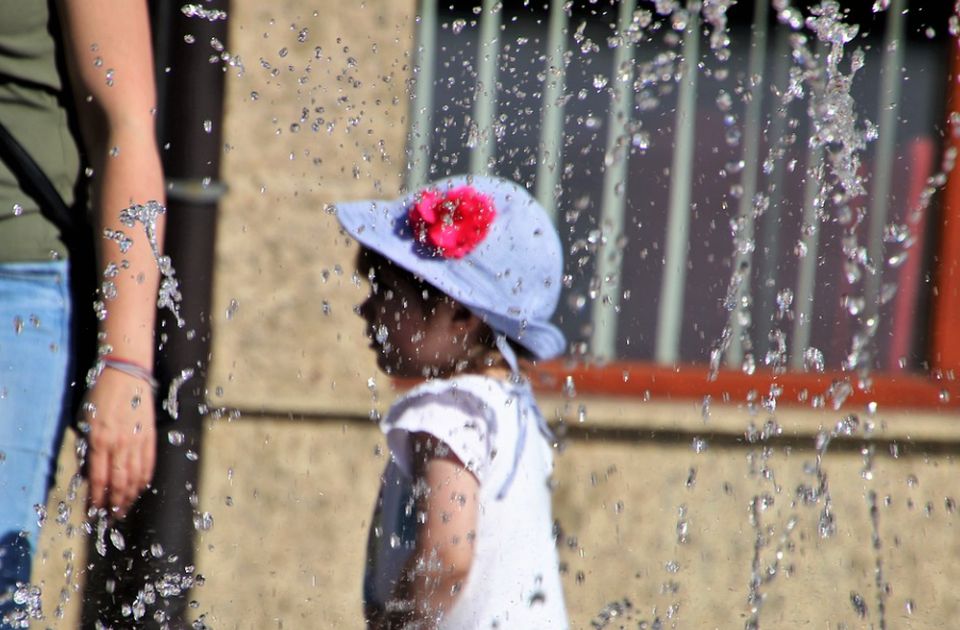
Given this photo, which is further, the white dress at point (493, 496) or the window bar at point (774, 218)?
the window bar at point (774, 218)

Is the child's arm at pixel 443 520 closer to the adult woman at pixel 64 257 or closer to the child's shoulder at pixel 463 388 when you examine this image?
the child's shoulder at pixel 463 388

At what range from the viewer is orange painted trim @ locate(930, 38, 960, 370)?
10.1 ft

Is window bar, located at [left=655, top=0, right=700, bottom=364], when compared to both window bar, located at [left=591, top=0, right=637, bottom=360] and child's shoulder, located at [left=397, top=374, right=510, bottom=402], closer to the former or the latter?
window bar, located at [left=591, top=0, right=637, bottom=360]

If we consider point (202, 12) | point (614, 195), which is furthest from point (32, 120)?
point (614, 195)

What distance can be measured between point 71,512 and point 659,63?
6.08 ft

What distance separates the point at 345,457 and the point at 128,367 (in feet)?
4.22

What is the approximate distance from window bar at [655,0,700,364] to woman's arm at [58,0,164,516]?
1775mm

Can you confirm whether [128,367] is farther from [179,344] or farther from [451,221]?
[179,344]

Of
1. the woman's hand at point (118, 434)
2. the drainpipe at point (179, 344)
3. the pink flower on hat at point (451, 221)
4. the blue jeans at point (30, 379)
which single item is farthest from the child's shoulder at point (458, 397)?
the drainpipe at point (179, 344)

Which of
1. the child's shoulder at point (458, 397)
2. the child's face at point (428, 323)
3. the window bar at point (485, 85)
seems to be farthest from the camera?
the window bar at point (485, 85)

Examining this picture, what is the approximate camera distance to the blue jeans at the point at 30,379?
5.00 feet

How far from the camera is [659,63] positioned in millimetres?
3227

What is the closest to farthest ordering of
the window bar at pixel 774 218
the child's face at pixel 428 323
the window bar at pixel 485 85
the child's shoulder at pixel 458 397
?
the child's shoulder at pixel 458 397, the child's face at pixel 428 323, the window bar at pixel 485 85, the window bar at pixel 774 218

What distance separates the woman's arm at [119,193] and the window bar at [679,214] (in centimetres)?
177
